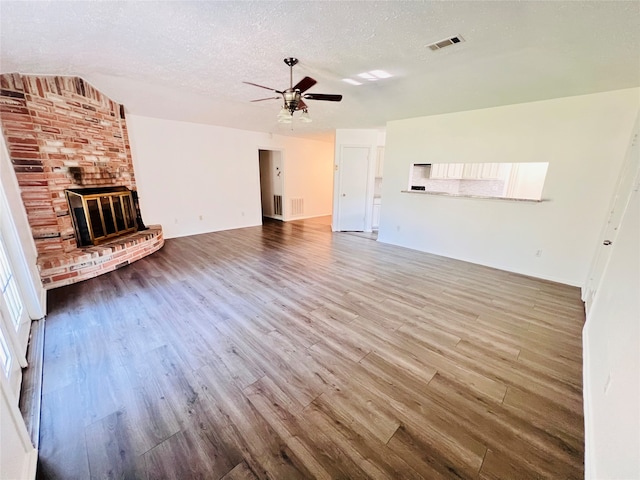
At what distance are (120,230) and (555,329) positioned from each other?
19.7 ft

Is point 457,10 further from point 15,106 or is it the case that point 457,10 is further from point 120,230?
point 120,230

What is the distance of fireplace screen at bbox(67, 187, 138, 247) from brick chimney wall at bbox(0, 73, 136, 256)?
0.10m

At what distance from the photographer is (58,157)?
3.34m

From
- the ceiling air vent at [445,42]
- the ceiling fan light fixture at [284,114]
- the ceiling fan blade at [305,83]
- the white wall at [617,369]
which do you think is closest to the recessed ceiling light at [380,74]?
the ceiling air vent at [445,42]

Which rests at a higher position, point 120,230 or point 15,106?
point 15,106

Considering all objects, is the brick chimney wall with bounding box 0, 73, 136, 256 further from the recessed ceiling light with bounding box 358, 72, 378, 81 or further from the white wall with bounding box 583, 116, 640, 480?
the white wall with bounding box 583, 116, 640, 480

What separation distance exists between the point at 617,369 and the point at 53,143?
18.7ft

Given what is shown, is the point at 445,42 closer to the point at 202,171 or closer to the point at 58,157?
the point at 58,157

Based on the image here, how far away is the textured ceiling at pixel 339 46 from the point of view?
1858 millimetres

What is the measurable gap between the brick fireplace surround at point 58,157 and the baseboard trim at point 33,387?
4.29 ft

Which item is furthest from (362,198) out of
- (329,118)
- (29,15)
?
(29,15)

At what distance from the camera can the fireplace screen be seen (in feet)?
11.6

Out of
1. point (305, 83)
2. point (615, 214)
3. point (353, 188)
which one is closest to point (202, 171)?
point (353, 188)

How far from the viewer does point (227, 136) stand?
19.7 feet
